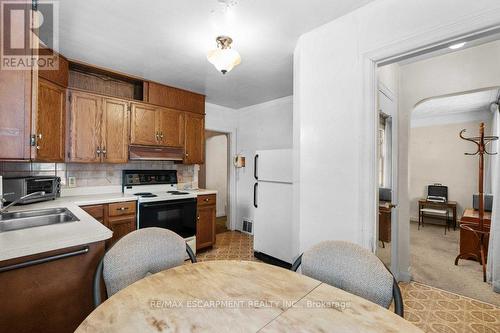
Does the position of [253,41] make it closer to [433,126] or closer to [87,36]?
[87,36]

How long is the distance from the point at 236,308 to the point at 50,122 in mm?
2718

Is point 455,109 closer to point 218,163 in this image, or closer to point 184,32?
point 218,163

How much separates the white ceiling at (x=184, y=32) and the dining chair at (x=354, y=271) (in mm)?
1710

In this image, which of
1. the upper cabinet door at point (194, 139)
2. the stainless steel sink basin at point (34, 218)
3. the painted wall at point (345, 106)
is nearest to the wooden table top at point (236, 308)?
the painted wall at point (345, 106)

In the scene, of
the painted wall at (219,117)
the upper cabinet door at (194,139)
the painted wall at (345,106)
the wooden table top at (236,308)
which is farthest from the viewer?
the painted wall at (219,117)

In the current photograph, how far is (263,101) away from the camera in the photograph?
438 cm

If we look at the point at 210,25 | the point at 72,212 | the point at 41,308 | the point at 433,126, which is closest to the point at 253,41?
the point at 210,25

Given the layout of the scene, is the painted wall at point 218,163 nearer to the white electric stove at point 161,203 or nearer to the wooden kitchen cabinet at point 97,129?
→ the white electric stove at point 161,203

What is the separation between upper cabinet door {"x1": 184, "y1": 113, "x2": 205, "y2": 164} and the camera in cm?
371

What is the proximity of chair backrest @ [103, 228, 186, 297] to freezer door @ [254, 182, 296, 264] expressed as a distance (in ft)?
6.18

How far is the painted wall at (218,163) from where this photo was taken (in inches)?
232

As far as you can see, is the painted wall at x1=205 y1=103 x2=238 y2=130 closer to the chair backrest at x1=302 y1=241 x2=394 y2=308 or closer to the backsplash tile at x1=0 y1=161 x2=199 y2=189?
the backsplash tile at x1=0 y1=161 x2=199 y2=189

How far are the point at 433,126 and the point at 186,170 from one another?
572 centimetres

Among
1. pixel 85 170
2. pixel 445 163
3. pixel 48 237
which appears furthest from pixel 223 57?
pixel 445 163
